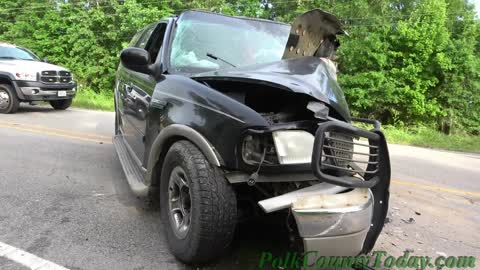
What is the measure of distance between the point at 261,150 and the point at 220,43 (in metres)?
1.69

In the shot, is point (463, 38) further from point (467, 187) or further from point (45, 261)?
point (45, 261)

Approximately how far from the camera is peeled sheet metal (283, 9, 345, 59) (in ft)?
11.3

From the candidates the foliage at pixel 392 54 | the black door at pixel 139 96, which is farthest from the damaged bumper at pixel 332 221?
the foliage at pixel 392 54

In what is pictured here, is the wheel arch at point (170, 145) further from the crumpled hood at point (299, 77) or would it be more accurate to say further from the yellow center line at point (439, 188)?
the yellow center line at point (439, 188)

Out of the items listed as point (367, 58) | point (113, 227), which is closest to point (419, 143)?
point (367, 58)

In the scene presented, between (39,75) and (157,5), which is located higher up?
(157,5)

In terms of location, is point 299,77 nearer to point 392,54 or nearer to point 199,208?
point 199,208

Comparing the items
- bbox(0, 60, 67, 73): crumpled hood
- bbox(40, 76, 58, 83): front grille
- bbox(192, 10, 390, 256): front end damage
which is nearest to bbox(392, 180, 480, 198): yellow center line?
bbox(192, 10, 390, 256): front end damage

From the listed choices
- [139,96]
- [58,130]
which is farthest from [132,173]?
[58,130]

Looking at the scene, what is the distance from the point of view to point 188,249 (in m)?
2.96

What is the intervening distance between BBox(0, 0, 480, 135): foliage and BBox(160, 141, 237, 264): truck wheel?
60.5 feet

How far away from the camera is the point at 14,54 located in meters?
13.0

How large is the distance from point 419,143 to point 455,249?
937 cm

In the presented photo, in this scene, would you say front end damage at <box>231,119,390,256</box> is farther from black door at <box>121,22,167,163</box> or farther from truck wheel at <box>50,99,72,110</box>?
truck wheel at <box>50,99,72,110</box>
